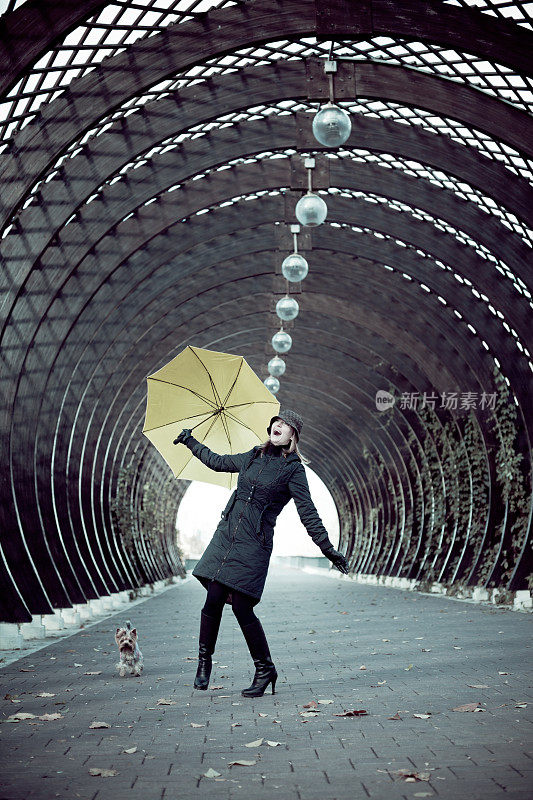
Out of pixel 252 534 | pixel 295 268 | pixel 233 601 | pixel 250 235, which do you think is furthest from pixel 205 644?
pixel 250 235

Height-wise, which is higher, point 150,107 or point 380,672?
point 150,107

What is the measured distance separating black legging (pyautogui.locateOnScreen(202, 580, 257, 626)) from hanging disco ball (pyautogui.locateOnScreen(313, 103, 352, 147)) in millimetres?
4547

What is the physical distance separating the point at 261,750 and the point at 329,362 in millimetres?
27418

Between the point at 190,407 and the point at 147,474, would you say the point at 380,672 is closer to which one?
the point at 190,407

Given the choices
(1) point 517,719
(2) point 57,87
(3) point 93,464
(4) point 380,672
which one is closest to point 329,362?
(3) point 93,464

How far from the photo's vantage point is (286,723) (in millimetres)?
6527

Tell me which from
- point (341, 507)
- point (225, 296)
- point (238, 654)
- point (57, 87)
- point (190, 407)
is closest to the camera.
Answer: point (190, 407)

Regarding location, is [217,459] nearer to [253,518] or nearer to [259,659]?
[253,518]

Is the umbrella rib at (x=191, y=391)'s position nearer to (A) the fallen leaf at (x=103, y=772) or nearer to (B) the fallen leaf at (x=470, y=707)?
(B) the fallen leaf at (x=470, y=707)

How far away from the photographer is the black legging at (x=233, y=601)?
25.1ft

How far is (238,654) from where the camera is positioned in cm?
1124

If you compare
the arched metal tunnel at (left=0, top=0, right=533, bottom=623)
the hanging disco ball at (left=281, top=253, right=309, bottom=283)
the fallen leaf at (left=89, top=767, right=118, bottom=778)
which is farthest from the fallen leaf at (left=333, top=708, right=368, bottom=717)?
the hanging disco ball at (left=281, top=253, right=309, bottom=283)

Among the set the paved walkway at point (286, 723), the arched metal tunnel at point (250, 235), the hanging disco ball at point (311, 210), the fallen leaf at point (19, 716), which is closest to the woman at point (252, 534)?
the paved walkway at point (286, 723)

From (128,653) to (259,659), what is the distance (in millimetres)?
1854
